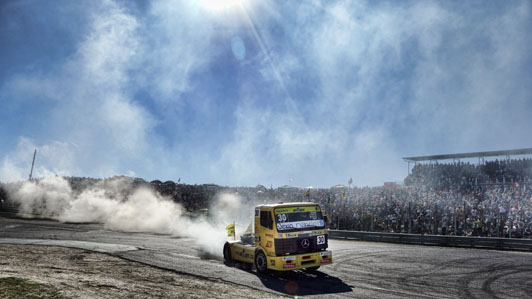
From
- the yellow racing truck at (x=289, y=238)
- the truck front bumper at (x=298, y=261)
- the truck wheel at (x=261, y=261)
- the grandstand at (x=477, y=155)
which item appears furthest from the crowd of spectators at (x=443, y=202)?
the truck front bumper at (x=298, y=261)

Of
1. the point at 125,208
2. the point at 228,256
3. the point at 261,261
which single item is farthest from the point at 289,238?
the point at 125,208

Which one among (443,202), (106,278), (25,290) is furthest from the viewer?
(443,202)

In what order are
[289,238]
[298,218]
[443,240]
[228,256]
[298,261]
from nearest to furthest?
[298,261] → [289,238] → [298,218] → [228,256] → [443,240]

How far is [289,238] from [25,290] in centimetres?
725

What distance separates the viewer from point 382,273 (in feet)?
40.6

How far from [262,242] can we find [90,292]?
18.0 ft

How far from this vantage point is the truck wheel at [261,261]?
11.9 meters

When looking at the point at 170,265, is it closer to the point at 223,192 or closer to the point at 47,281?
the point at 47,281

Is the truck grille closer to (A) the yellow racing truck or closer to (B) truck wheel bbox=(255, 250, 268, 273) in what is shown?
(A) the yellow racing truck

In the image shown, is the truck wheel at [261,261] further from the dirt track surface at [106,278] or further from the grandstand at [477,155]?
the grandstand at [477,155]

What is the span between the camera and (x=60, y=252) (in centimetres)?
1602

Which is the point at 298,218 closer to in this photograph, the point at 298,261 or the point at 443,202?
the point at 298,261

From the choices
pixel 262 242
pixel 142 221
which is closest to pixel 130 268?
pixel 262 242

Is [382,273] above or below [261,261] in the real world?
below
